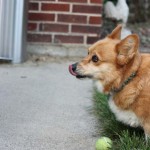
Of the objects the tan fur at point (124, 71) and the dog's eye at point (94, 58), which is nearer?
the tan fur at point (124, 71)

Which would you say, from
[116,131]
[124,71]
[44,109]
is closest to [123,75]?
[124,71]

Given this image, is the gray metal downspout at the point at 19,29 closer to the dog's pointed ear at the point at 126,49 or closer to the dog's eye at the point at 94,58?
the dog's eye at the point at 94,58

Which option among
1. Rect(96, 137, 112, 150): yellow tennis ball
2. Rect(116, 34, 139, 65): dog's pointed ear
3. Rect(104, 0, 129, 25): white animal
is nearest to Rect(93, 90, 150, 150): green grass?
Rect(96, 137, 112, 150): yellow tennis ball

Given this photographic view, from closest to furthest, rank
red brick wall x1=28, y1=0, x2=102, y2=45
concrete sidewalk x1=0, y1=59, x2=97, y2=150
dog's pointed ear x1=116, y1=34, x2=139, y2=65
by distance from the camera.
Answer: dog's pointed ear x1=116, y1=34, x2=139, y2=65 → concrete sidewalk x1=0, y1=59, x2=97, y2=150 → red brick wall x1=28, y1=0, x2=102, y2=45

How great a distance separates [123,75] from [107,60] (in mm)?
173

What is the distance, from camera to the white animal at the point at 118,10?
777cm

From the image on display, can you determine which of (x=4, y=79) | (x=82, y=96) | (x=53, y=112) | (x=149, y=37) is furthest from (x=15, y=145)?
(x=149, y=37)

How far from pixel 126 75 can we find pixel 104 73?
0.57ft

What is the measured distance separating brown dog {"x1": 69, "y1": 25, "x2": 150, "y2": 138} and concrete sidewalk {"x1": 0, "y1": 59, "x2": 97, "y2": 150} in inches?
17.3

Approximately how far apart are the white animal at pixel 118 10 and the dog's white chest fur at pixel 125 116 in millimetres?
3759

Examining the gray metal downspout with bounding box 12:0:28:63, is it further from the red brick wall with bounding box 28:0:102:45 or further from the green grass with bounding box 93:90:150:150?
the green grass with bounding box 93:90:150:150

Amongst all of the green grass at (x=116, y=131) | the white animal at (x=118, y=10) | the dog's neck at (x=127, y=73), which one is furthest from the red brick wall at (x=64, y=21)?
the dog's neck at (x=127, y=73)

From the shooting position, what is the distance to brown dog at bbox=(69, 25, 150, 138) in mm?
4000

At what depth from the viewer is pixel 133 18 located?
9297 millimetres
